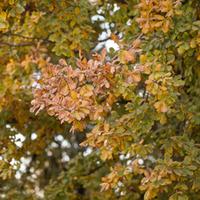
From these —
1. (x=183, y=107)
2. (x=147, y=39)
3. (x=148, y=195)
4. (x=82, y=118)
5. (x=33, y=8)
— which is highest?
(x=33, y=8)

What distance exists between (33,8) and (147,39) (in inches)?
45.3

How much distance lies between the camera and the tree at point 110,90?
2832mm

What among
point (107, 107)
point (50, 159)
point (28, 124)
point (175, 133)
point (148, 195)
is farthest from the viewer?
point (50, 159)

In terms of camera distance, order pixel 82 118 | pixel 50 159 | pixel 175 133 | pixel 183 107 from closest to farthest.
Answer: pixel 82 118 < pixel 183 107 < pixel 175 133 < pixel 50 159

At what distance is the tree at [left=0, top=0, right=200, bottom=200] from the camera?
2.83 metres

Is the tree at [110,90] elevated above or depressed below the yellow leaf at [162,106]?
above

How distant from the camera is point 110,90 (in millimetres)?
2879

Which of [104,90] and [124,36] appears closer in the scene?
[104,90]

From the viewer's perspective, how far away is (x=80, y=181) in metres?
4.96

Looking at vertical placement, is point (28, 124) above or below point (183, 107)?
above

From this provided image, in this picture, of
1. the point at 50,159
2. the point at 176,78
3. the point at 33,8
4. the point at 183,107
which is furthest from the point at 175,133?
the point at 50,159

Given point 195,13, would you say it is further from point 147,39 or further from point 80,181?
point 80,181

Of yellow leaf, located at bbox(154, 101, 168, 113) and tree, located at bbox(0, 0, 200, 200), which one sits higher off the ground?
tree, located at bbox(0, 0, 200, 200)

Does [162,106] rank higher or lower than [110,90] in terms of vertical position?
lower
